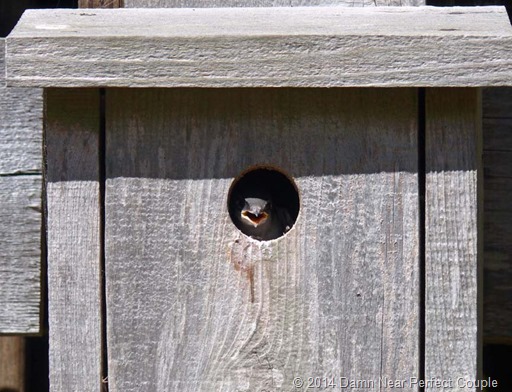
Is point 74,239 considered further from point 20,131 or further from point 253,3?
point 253,3

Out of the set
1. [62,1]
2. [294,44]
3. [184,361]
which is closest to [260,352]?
[184,361]

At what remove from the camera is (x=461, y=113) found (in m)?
1.69

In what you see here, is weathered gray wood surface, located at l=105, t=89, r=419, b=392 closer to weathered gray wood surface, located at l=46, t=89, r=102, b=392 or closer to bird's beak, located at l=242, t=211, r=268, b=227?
weathered gray wood surface, located at l=46, t=89, r=102, b=392

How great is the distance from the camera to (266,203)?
2.08 m

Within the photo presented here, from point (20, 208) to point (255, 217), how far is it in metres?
0.44

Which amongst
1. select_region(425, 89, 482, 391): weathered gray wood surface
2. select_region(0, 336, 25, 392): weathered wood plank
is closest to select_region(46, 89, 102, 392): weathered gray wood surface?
select_region(425, 89, 482, 391): weathered gray wood surface

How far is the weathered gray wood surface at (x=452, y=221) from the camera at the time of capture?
1.69m

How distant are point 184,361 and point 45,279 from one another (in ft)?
1.42

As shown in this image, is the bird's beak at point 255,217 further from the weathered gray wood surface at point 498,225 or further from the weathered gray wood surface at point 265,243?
the weathered gray wood surface at point 498,225

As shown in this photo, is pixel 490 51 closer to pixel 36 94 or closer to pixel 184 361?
pixel 184 361

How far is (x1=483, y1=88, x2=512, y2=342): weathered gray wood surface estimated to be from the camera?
207 centimetres

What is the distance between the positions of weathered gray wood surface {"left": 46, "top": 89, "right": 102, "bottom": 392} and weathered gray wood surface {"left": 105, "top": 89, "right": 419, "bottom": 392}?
29 mm

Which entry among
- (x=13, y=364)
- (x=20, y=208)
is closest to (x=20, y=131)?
(x=20, y=208)

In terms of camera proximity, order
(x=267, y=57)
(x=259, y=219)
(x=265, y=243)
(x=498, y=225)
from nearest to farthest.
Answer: (x=267, y=57) < (x=265, y=243) < (x=259, y=219) < (x=498, y=225)
